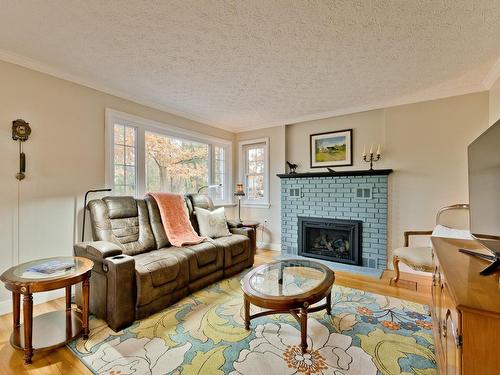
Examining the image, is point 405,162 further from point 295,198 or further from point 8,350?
point 8,350

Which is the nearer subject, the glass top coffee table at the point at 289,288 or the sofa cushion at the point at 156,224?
the glass top coffee table at the point at 289,288

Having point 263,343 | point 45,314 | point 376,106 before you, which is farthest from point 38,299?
point 376,106

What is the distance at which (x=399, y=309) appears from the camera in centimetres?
238

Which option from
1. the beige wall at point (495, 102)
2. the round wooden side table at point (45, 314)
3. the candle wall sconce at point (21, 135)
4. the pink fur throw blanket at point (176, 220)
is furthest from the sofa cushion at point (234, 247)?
the beige wall at point (495, 102)

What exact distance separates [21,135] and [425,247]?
14.7 ft

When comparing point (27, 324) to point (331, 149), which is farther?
point (331, 149)

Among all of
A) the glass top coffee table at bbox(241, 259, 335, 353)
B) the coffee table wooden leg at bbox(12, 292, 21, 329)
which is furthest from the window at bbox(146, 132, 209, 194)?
the glass top coffee table at bbox(241, 259, 335, 353)

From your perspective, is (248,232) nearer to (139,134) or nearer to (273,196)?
(273,196)

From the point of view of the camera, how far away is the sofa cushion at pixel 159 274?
214 centimetres

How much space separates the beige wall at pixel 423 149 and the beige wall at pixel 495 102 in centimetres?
12

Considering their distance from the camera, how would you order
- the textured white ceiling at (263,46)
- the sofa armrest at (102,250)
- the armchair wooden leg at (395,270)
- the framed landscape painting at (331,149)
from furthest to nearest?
the framed landscape painting at (331,149)
the armchair wooden leg at (395,270)
the sofa armrest at (102,250)
the textured white ceiling at (263,46)

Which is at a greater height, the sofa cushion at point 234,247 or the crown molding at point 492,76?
the crown molding at point 492,76

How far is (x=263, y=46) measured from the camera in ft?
7.06

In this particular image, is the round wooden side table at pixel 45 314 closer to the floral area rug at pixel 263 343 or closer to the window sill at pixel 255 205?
the floral area rug at pixel 263 343
